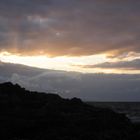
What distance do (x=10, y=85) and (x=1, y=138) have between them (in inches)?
1002

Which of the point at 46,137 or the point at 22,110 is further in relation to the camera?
the point at 22,110

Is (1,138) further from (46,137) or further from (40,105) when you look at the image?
(40,105)

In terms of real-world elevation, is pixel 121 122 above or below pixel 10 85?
below

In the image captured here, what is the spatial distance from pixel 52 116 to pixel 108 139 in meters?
10.6

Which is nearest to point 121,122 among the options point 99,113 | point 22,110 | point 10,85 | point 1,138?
point 99,113

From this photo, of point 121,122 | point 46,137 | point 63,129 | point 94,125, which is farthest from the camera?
point 121,122

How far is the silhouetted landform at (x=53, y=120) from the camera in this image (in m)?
41.3

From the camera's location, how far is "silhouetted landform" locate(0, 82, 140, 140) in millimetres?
41281

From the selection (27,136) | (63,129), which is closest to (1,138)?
(27,136)

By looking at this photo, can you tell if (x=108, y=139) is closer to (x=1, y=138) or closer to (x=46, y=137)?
(x=46, y=137)

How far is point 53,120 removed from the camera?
4700 centimetres

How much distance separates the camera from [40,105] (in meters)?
57.2

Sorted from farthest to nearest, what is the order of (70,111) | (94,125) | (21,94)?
(21,94) → (70,111) → (94,125)

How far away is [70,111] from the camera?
55219mm
